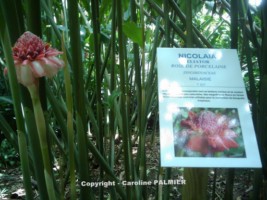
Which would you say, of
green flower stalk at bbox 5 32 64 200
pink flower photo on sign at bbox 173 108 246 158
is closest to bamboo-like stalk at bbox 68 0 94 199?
green flower stalk at bbox 5 32 64 200

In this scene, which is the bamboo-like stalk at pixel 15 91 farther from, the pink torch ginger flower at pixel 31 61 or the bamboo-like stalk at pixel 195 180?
the bamboo-like stalk at pixel 195 180

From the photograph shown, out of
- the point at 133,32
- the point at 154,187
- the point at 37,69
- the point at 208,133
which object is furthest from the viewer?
the point at 154,187

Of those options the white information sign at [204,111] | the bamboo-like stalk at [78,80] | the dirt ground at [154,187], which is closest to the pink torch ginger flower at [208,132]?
the white information sign at [204,111]

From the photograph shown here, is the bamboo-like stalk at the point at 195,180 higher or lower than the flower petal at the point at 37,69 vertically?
lower

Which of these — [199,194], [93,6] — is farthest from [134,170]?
[93,6]

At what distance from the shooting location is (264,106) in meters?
0.55

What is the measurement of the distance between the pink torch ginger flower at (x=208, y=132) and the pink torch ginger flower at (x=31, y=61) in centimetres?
22

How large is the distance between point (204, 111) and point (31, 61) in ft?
0.87

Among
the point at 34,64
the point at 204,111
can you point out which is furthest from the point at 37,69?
the point at 204,111

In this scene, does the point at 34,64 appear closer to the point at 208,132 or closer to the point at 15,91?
the point at 15,91

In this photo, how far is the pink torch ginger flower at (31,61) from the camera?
0.37 meters

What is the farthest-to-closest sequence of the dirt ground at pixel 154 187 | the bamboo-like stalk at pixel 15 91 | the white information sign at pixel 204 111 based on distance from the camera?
1. the dirt ground at pixel 154 187
2. the white information sign at pixel 204 111
3. the bamboo-like stalk at pixel 15 91

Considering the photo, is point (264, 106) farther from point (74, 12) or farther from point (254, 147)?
point (74, 12)

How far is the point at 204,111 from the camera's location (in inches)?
19.3
